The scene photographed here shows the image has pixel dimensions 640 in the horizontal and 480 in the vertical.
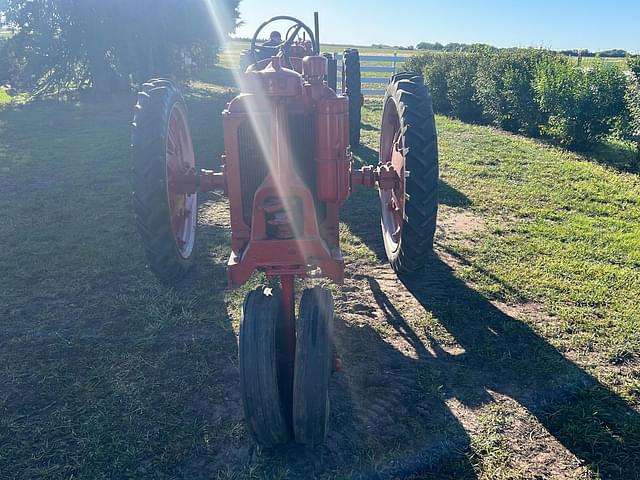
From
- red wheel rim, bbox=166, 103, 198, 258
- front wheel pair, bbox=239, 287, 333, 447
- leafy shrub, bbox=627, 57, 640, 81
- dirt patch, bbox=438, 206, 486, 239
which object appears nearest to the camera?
front wheel pair, bbox=239, 287, 333, 447

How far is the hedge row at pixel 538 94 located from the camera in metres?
9.19

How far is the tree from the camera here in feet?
47.4

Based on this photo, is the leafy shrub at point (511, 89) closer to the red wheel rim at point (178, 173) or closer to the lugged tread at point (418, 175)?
the lugged tread at point (418, 175)

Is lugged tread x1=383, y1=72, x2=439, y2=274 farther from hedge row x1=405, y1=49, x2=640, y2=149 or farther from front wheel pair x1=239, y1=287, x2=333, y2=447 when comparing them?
hedge row x1=405, y1=49, x2=640, y2=149

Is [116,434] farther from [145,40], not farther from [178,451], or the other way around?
[145,40]

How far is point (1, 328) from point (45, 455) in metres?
1.64

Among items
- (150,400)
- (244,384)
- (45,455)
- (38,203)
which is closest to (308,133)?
(244,384)

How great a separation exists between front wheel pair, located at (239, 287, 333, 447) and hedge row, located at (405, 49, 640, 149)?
7.93 m

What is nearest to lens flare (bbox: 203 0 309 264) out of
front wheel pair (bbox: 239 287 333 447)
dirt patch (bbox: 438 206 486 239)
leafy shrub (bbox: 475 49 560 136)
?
front wheel pair (bbox: 239 287 333 447)

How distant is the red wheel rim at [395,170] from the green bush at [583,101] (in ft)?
19.0

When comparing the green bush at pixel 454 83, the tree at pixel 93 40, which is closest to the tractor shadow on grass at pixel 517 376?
the green bush at pixel 454 83

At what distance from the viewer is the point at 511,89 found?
11484 mm

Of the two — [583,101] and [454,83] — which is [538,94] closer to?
[583,101]

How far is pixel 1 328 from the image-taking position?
4129 mm
